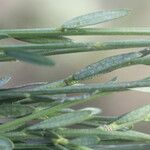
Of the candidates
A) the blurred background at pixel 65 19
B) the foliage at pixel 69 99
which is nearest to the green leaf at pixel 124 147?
the foliage at pixel 69 99

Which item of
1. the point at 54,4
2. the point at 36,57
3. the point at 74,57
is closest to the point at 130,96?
the point at 74,57

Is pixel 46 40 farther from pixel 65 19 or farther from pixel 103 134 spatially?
pixel 65 19

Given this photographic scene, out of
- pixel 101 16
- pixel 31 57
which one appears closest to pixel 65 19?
pixel 101 16

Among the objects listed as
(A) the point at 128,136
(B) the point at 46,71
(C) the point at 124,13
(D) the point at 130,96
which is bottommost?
(D) the point at 130,96

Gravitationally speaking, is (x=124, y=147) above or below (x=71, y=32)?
below

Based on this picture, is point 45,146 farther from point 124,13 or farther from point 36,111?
point 124,13

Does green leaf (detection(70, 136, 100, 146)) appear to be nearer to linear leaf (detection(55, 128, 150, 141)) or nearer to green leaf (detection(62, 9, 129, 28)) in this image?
linear leaf (detection(55, 128, 150, 141))
